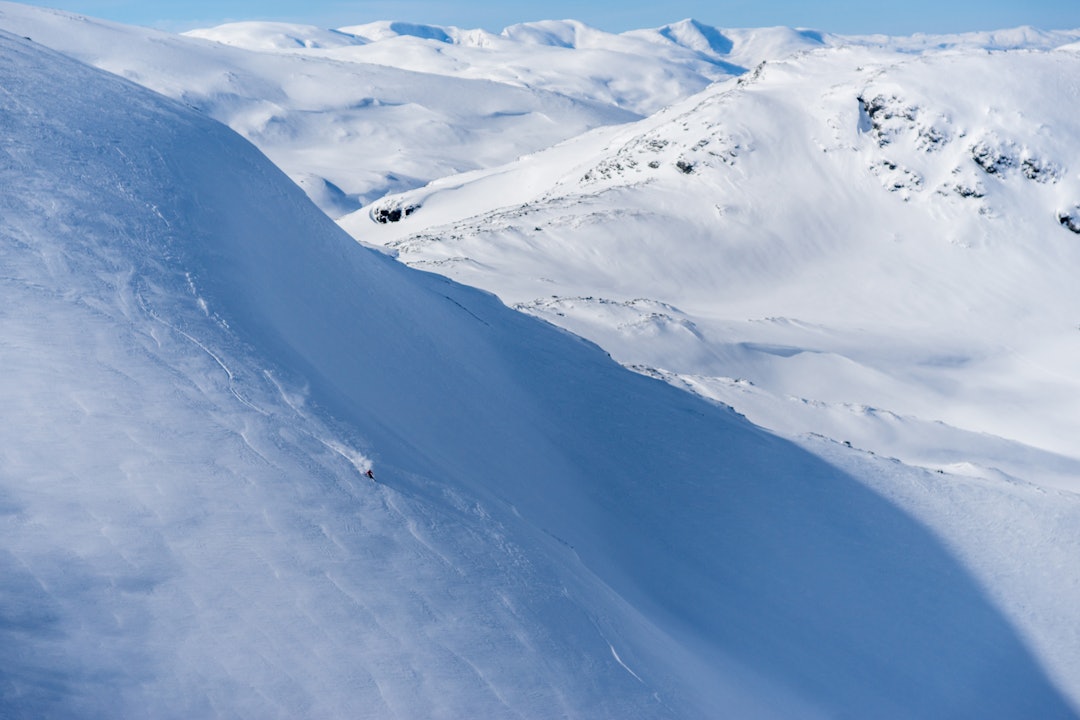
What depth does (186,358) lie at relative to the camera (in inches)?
257

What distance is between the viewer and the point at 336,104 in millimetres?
129375

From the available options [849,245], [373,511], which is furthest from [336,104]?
[373,511]

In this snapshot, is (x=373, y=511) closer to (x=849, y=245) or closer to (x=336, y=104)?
(x=849, y=245)

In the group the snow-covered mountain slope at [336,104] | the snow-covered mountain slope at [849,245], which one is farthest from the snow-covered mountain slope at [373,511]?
the snow-covered mountain slope at [336,104]

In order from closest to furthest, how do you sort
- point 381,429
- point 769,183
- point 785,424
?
point 381,429 < point 785,424 < point 769,183

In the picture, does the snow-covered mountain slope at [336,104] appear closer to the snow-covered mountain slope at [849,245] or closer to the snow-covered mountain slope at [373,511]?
the snow-covered mountain slope at [849,245]

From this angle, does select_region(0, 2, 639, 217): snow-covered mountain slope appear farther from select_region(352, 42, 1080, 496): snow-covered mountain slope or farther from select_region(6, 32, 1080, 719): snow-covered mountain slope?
select_region(6, 32, 1080, 719): snow-covered mountain slope

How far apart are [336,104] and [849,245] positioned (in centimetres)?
10560

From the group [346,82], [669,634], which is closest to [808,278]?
[669,634]

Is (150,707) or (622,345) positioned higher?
(150,707)

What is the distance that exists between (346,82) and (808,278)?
116824mm

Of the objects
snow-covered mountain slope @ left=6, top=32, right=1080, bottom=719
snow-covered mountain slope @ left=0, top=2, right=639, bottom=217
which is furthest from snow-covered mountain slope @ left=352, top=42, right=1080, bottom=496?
snow-covered mountain slope @ left=0, top=2, right=639, bottom=217

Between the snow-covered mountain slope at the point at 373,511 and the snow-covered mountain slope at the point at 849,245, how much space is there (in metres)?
8.95

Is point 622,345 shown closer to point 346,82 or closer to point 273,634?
point 273,634
